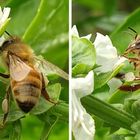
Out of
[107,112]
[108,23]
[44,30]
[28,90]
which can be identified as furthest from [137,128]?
[108,23]

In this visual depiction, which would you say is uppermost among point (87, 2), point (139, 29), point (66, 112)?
point (87, 2)

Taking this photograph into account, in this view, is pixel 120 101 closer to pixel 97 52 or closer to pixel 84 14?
pixel 97 52

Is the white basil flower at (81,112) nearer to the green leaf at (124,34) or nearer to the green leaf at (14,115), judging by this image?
the green leaf at (14,115)

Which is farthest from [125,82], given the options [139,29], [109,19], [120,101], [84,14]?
[84,14]

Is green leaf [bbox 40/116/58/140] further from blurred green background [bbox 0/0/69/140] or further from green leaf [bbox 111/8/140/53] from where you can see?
green leaf [bbox 111/8/140/53]

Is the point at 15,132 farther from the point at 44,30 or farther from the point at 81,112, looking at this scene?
the point at 44,30
